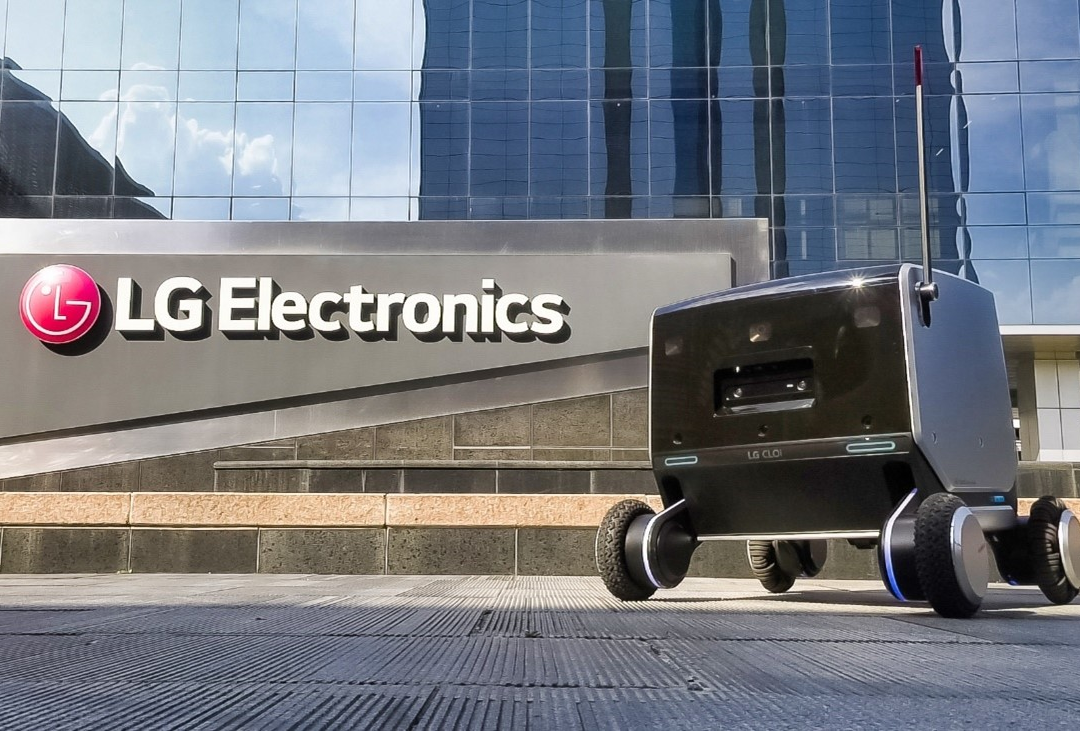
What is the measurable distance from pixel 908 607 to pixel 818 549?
6.46 feet

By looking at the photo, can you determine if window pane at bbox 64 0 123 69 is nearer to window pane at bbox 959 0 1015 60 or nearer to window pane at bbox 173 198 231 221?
window pane at bbox 173 198 231 221

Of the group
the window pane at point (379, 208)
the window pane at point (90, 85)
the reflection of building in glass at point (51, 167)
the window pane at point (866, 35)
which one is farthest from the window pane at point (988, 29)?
the window pane at point (90, 85)

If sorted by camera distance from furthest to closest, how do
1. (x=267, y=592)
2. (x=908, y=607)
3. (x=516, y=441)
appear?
(x=516, y=441)
(x=267, y=592)
(x=908, y=607)

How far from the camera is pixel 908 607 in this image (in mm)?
6227

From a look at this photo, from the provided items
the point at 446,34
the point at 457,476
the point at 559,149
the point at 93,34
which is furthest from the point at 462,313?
the point at 93,34

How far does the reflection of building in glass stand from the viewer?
22.5m

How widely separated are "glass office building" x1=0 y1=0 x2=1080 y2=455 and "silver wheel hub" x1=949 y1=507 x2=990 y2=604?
710 inches

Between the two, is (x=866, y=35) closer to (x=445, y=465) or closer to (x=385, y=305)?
(x=385, y=305)

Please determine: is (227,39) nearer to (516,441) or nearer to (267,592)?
(516,441)

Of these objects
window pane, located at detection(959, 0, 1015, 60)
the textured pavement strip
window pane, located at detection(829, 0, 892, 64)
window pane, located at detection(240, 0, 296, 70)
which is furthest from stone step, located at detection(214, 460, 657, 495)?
window pane, located at detection(959, 0, 1015, 60)

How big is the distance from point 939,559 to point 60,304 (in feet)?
35.1

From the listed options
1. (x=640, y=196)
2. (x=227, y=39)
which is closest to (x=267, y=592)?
(x=640, y=196)

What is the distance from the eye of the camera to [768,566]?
782cm

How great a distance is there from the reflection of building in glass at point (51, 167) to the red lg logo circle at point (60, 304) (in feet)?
35.3
